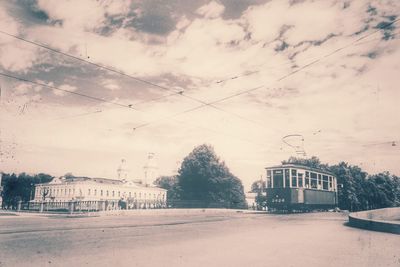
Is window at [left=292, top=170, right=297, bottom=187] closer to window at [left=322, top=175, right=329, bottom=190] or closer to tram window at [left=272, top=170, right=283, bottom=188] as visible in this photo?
tram window at [left=272, top=170, right=283, bottom=188]

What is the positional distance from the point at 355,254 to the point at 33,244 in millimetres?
8601

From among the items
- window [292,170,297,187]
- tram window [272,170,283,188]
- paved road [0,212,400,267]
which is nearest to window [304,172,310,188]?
window [292,170,297,187]

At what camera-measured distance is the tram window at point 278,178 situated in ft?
98.9

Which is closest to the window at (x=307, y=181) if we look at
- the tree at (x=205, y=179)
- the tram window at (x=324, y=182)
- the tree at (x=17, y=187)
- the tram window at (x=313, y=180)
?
the tram window at (x=313, y=180)

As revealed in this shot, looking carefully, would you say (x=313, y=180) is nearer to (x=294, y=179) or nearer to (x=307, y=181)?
(x=307, y=181)

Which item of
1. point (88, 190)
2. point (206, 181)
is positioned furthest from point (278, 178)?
point (88, 190)

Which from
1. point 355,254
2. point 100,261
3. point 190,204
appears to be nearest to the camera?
point 100,261

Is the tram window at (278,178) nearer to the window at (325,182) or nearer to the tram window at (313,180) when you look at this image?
the tram window at (313,180)

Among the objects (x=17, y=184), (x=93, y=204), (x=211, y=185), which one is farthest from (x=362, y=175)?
(x=17, y=184)

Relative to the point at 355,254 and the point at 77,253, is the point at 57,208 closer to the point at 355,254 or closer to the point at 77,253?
the point at 77,253

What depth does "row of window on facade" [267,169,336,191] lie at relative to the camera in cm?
2960

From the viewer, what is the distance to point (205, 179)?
60.1 meters

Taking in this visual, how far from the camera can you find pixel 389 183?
7881 centimetres

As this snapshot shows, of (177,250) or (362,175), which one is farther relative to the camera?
(362,175)
